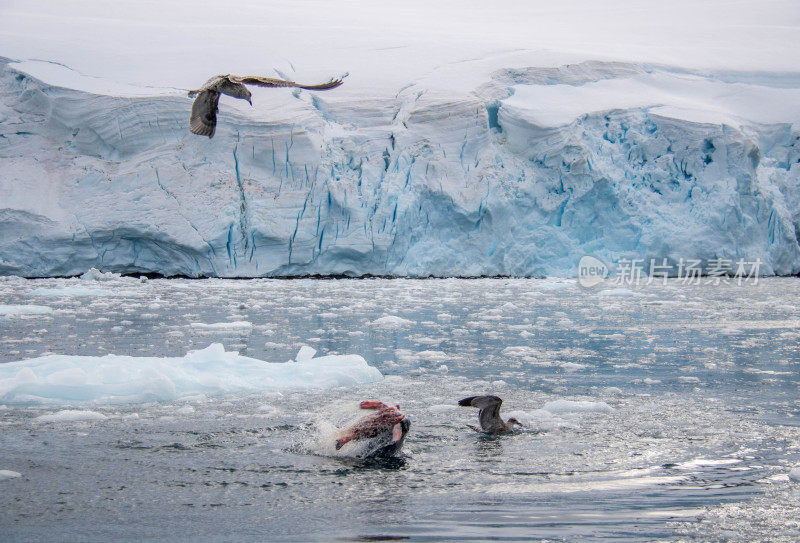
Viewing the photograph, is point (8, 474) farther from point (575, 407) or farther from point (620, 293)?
point (620, 293)

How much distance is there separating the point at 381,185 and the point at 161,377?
1340 centimetres

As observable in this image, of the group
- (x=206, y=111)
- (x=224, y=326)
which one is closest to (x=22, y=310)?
(x=224, y=326)

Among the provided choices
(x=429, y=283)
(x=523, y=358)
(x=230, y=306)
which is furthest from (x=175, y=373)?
(x=429, y=283)

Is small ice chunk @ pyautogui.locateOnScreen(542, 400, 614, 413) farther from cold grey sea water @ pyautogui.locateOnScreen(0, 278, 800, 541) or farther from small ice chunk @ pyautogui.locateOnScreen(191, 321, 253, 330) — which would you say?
small ice chunk @ pyautogui.locateOnScreen(191, 321, 253, 330)

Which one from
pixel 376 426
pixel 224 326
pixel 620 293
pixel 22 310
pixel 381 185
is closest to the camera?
pixel 376 426

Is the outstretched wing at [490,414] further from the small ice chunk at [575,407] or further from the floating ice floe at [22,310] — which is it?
the floating ice floe at [22,310]

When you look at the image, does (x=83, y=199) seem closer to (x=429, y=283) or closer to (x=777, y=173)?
(x=429, y=283)

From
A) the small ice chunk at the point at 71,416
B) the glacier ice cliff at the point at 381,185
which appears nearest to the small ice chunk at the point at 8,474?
the small ice chunk at the point at 71,416

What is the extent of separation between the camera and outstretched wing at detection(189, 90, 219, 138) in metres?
4.98

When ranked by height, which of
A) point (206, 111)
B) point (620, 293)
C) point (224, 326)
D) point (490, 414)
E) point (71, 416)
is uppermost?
point (206, 111)

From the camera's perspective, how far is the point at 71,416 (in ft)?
14.4

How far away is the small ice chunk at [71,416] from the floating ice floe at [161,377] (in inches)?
13.9

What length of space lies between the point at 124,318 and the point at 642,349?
6.42 m

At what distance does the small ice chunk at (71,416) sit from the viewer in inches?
170
